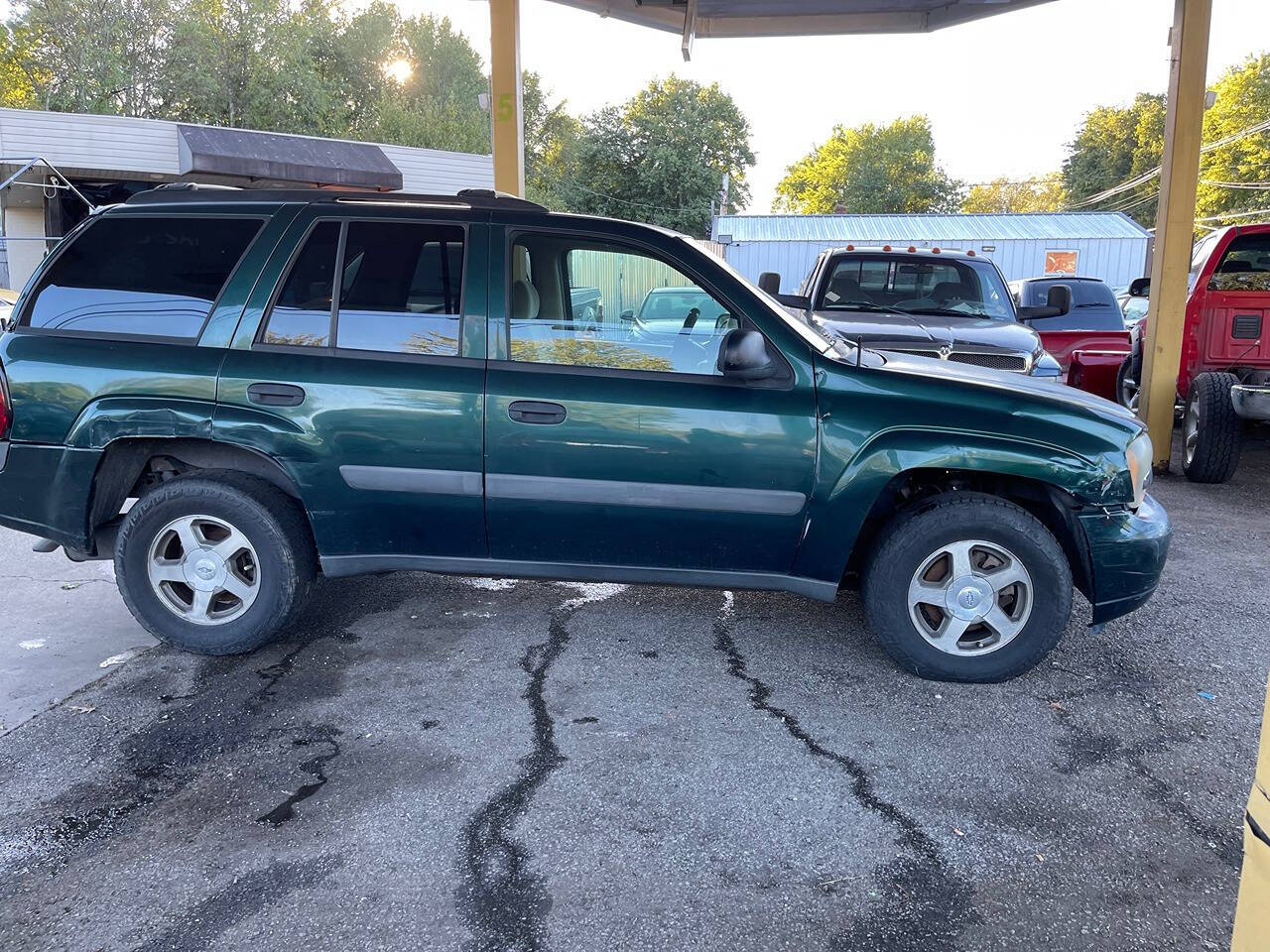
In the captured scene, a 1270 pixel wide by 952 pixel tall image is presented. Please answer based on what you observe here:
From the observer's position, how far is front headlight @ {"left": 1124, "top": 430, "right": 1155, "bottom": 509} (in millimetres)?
3738

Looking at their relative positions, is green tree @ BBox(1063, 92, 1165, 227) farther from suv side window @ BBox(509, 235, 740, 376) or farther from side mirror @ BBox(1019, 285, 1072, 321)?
suv side window @ BBox(509, 235, 740, 376)

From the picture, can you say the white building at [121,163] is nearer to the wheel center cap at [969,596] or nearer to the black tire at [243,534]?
the black tire at [243,534]

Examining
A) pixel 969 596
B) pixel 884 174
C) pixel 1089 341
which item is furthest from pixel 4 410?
pixel 884 174

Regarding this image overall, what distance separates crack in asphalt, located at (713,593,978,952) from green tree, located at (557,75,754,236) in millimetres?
45832

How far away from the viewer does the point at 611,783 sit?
310 centimetres

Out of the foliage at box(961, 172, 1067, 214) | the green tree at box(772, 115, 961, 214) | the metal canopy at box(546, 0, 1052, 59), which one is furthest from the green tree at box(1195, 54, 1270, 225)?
the metal canopy at box(546, 0, 1052, 59)

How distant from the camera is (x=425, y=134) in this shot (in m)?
43.4

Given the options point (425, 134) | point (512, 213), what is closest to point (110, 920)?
point (512, 213)

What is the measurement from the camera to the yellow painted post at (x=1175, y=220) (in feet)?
25.1

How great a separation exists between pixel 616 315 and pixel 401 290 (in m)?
0.91

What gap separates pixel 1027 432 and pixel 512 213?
2.28m

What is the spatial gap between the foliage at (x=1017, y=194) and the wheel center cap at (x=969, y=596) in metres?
82.9

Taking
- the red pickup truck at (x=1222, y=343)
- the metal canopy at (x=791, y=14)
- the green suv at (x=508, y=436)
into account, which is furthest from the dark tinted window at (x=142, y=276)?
the red pickup truck at (x=1222, y=343)

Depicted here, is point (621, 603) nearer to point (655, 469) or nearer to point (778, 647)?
point (778, 647)
